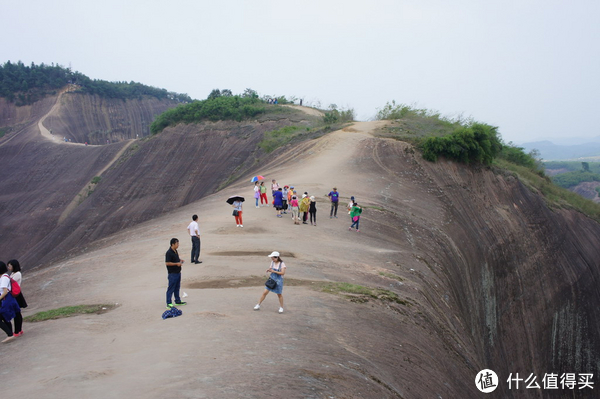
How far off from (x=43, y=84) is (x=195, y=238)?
297 feet

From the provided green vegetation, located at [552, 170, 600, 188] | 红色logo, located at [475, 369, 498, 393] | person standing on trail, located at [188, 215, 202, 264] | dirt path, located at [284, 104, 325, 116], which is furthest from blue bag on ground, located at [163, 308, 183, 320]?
green vegetation, located at [552, 170, 600, 188]

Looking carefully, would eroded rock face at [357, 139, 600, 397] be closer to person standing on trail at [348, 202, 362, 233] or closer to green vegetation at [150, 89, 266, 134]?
person standing on trail at [348, 202, 362, 233]

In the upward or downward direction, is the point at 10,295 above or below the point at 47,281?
above

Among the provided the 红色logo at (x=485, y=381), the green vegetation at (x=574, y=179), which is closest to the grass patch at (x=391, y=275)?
the 红色logo at (x=485, y=381)

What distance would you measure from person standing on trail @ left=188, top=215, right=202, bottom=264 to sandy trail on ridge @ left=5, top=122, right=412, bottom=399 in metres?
0.28

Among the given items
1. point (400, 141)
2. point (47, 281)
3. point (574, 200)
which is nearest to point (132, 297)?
point (47, 281)

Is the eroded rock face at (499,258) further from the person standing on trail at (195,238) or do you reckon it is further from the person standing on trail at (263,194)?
the person standing on trail at (195,238)

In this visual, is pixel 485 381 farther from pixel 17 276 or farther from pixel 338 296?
pixel 17 276

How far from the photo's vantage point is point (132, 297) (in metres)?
Result: 9.89

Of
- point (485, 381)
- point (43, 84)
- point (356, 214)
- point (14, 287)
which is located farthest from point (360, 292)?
point (43, 84)

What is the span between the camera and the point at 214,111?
53781mm

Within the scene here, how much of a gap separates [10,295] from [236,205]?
28.3 feet

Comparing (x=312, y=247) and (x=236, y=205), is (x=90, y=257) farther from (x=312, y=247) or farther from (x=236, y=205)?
(x=312, y=247)

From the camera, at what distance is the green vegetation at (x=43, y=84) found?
271 ft
